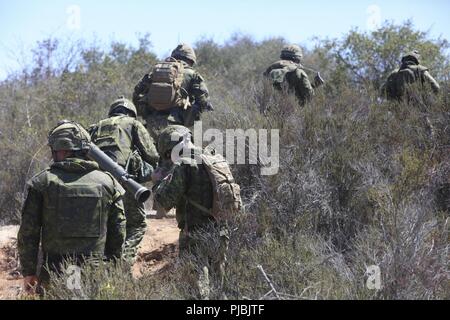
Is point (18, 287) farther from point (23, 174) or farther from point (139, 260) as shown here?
point (23, 174)

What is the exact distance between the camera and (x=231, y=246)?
17.9 feet

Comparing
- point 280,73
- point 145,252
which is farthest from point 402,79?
point 145,252

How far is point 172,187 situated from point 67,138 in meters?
0.82

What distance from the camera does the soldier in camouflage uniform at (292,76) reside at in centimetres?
995

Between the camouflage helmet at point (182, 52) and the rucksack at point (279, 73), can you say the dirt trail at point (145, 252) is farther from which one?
the rucksack at point (279, 73)

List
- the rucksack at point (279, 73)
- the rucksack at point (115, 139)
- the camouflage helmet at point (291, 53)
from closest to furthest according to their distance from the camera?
the rucksack at point (115, 139), the rucksack at point (279, 73), the camouflage helmet at point (291, 53)

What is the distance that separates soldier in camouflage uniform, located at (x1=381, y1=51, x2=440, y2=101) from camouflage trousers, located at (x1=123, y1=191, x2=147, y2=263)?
14.9 ft

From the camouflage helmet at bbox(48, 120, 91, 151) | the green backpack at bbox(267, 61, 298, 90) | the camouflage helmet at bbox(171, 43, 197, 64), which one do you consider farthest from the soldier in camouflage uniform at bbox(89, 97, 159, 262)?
the green backpack at bbox(267, 61, 298, 90)

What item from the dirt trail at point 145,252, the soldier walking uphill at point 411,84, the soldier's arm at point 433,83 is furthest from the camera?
Answer: the soldier's arm at point 433,83

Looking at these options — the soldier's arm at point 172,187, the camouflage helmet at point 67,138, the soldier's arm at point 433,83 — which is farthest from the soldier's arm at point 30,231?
the soldier's arm at point 433,83

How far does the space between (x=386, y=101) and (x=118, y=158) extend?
170 inches

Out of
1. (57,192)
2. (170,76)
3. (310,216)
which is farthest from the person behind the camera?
(170,76)
